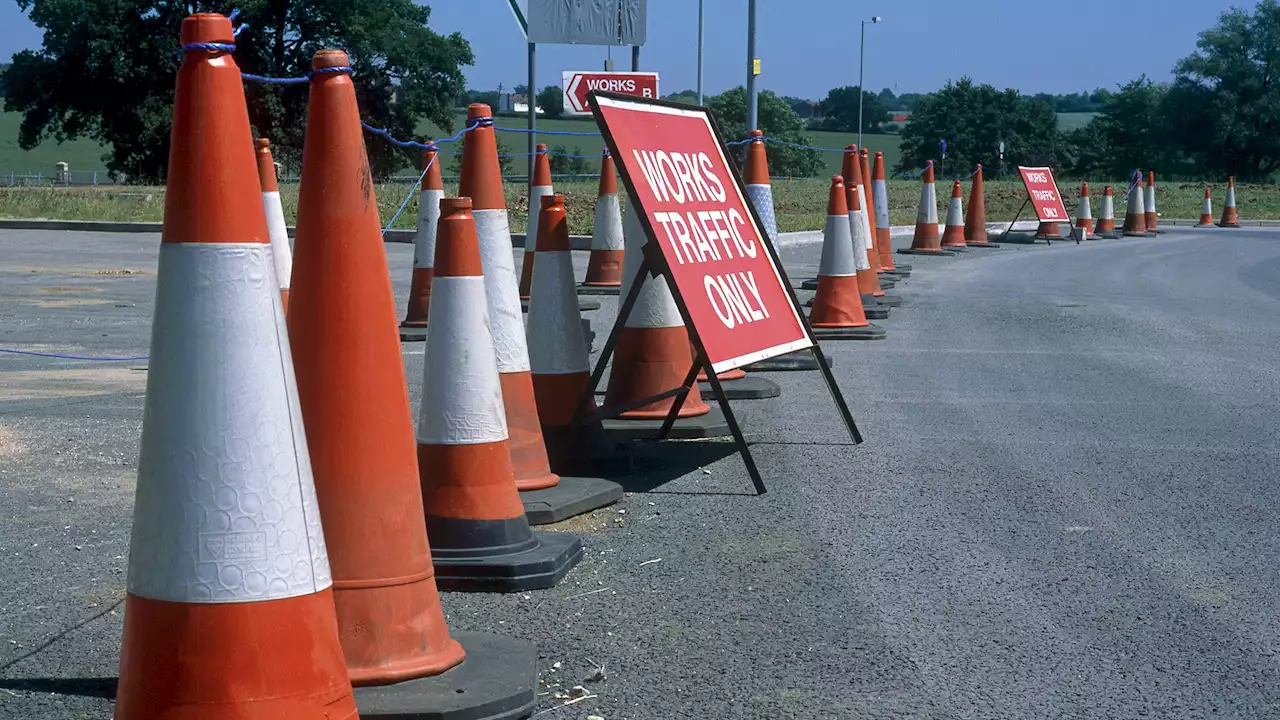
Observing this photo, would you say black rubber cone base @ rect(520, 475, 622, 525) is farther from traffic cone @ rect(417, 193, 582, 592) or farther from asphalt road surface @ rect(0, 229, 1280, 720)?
traffic cone @ rect(417, 193, 582, 592)

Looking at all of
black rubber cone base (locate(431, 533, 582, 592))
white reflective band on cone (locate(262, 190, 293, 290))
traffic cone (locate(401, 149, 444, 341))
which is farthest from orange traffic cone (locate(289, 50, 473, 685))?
traffic cone (locate(401, 149, 444, 341))

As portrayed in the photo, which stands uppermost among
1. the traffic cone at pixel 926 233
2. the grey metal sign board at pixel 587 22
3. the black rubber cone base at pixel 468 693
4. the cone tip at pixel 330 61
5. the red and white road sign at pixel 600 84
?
the grey metal sign board at pixel 587 22

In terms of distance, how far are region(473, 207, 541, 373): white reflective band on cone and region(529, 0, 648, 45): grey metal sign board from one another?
16875mm

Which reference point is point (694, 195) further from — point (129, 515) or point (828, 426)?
point (129, 515)

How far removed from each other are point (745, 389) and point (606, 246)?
7.24 m

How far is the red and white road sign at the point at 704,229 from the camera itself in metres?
6.46

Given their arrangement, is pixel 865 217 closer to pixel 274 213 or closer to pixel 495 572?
pixel 274 213

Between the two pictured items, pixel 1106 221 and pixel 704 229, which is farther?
pixel 1106 221

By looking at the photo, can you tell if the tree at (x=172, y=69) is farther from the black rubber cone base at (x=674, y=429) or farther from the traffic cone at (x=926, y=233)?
the black rubber cone base at (x=674, y=429)

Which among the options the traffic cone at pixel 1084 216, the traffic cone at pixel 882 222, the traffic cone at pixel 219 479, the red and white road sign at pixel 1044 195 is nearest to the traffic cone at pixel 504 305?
the traffic cone at pixel 219 479

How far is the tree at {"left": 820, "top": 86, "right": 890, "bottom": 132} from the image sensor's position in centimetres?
15238

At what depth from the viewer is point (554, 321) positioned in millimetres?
6570

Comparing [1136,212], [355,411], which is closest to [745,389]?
[355,411]

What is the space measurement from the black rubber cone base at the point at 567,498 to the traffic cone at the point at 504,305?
71 mm
